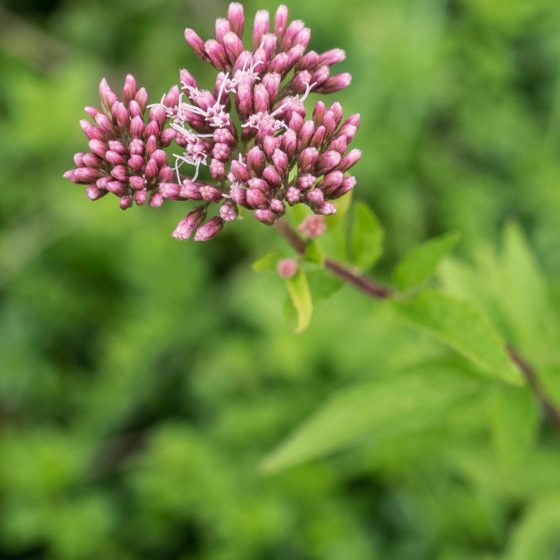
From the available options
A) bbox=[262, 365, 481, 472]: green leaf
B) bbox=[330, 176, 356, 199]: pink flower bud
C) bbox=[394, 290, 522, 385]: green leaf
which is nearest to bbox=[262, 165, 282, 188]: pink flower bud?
bbox=[330, 176, 356, 199]: pink flower bud

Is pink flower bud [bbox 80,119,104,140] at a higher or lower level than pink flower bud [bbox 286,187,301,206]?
higher

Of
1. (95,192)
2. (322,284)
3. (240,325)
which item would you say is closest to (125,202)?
(95,192)

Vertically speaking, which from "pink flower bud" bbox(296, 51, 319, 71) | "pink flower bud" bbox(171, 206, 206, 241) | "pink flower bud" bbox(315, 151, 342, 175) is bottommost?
"pink flower bud" bbox(171, 206, 206, 241)

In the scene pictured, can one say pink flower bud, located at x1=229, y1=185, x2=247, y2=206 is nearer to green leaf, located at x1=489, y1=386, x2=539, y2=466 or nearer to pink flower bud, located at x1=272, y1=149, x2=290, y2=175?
pink flower bud, located at x1=272, y1=149, x2=290, y2=175

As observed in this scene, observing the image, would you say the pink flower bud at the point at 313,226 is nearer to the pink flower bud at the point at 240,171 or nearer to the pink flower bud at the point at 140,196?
the pink flower bud at the point at 240,171

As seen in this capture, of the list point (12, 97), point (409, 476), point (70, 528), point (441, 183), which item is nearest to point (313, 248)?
point (409, 476)

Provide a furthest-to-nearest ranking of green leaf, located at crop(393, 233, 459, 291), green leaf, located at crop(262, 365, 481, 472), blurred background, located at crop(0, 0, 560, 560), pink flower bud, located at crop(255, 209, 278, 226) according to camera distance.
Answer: blurred background, located at crop(0, 0, 560, 560) < green leaf, located at crop(262, 365, 481, 472) < green leaf, located at crop(393, 233, 459, 291) < pink flower bud, located at crop(255, 209, 278, 226)

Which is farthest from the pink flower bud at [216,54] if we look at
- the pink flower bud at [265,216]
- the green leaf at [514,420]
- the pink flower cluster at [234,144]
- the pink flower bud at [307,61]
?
the green leaf at [514,420]

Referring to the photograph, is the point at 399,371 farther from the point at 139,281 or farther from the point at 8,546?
the point at 8,546
